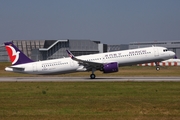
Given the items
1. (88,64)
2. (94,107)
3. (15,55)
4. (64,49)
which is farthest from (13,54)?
(64,49)

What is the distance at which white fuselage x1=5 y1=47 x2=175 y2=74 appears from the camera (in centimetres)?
4366

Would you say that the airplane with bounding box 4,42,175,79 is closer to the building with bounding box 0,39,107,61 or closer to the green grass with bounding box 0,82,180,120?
the green grass with bounding box 0,82,180,120

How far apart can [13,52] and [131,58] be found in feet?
50.9

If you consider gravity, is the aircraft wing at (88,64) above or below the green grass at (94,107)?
above

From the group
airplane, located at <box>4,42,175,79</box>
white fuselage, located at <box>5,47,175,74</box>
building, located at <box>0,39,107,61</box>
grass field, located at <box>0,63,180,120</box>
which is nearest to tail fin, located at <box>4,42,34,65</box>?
airplane, located at <box>4,42,175,79</box>

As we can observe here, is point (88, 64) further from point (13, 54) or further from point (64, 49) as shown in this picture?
point (64, 49)

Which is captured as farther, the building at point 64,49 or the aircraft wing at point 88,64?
the building at point 64,49

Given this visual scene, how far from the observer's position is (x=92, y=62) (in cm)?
4306

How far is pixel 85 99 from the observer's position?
2189 centimetres

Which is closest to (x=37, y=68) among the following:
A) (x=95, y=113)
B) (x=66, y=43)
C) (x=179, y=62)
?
(x=95, y=113)

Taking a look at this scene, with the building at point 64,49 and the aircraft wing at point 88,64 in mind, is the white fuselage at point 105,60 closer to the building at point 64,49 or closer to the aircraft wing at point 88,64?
the aircraft wing at point 88,64

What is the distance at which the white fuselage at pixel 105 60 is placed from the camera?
4366 centimetres

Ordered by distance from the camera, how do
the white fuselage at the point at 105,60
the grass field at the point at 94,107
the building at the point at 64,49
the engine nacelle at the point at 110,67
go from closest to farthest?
1. the grass field at the point at 94,107
2. the engine nacelle at the point at 110,67
3. the white fuselage at the point at 105,60
4. the building at the point at 64,49

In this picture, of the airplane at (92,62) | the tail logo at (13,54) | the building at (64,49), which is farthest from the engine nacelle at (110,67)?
the building at (64,49)
